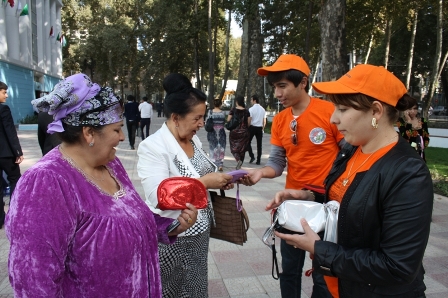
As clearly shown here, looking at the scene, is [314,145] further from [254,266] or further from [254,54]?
[254,54]

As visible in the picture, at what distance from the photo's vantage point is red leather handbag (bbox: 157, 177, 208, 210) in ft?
5.70

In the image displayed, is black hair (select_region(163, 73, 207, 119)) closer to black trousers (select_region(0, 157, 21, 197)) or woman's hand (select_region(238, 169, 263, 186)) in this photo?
woman's hand (select_region(238, 169, 263, 186))

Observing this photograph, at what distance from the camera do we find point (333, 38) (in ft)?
33.0

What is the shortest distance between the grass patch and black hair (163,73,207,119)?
6.61 meters

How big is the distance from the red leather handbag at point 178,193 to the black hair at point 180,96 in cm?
71

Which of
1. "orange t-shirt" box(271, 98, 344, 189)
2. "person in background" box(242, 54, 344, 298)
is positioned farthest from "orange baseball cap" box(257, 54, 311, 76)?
"orange t-shirt" box(271, 98, 344, 189)

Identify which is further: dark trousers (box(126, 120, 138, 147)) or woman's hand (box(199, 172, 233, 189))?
dark trousers (box(126, 120, 138, 147))

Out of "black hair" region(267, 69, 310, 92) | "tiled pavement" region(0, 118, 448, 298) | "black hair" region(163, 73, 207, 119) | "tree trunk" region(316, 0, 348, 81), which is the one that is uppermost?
"tree trunk" region(316, 0, 348, 81)

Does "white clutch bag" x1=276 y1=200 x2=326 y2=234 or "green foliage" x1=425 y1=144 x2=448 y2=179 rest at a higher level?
"white clutch bag" x1=276 y1=200 x2=326 y2=234

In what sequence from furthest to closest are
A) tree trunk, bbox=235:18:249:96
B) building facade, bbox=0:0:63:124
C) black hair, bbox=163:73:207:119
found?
tree trunk, bbox=235:18:249:96 < building facade, bbox=0:0:63:124 < black hair, bbox=163:73:207:119

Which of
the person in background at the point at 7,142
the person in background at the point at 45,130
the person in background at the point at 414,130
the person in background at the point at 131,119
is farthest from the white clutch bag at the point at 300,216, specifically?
the person in background at the point at 131,119

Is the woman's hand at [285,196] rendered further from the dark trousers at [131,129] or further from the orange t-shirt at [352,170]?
the dark trousers at [131,129]

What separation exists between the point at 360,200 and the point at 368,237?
0.14 meters

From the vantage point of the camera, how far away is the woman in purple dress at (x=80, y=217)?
132 centimetres
